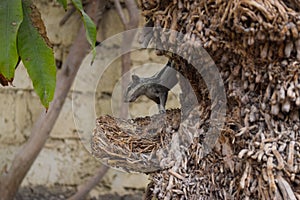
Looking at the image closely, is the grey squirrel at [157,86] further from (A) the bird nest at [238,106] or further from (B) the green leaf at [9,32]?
(B) the green leaf at [9,32]

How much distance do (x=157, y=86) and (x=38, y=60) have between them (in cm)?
19

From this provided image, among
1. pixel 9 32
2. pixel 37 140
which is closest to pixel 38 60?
pixel 9 32

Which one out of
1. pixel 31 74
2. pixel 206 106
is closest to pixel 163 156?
pixel 206 106

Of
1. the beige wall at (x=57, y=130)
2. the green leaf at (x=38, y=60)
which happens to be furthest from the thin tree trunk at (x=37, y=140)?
the green leaf at (x=38, y=60)

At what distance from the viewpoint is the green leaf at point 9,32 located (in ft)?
2.02

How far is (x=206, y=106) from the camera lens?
0.68 metres

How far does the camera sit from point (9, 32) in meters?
0.62

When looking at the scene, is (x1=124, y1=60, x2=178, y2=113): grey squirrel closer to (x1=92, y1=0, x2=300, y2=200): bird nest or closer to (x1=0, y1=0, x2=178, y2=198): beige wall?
(x1=92, y1=0, x2=300, y2=200): bird nest

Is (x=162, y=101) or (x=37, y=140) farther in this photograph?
(x=37, y=140)

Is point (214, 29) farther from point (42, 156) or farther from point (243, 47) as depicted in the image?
point (42, 156)

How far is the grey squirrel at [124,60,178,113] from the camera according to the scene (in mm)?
754

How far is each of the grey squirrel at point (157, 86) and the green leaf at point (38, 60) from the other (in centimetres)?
16

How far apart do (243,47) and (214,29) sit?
1.7 inches

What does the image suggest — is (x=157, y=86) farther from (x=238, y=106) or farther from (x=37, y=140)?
(x=37, y=140)
